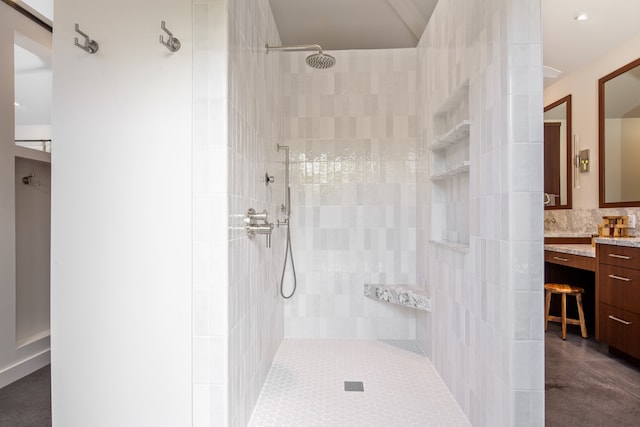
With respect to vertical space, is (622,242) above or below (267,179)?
below

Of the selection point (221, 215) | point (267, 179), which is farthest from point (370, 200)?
point (221, 215)

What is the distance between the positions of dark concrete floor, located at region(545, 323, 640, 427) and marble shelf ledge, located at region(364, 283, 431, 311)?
911mm

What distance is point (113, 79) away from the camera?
152 centimetres

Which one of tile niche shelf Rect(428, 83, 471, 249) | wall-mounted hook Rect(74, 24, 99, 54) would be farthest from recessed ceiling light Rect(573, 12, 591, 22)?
wall-mounted hook Rect(74, 24, 99, 54)

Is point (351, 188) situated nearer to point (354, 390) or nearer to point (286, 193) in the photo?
point (286, 193)

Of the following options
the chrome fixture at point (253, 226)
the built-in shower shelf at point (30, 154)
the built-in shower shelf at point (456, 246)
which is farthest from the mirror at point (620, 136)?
the built-in shower shelf at point (30, 154)

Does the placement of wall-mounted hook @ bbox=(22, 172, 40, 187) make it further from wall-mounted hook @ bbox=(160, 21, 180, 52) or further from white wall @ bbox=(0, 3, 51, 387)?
wall-mounted hook @ bbox=(160, 21, 180, 52)

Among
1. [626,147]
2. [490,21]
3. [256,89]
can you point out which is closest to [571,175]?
[626,147]

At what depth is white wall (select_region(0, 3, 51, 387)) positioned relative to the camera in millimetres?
2387

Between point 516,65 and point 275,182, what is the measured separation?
70.9 inches

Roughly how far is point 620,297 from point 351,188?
7.35 feet

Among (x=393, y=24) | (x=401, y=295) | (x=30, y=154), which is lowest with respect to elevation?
(x=401, y=295)

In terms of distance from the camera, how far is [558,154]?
13.6 ft

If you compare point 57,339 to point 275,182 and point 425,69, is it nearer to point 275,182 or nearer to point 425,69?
point 275,182
